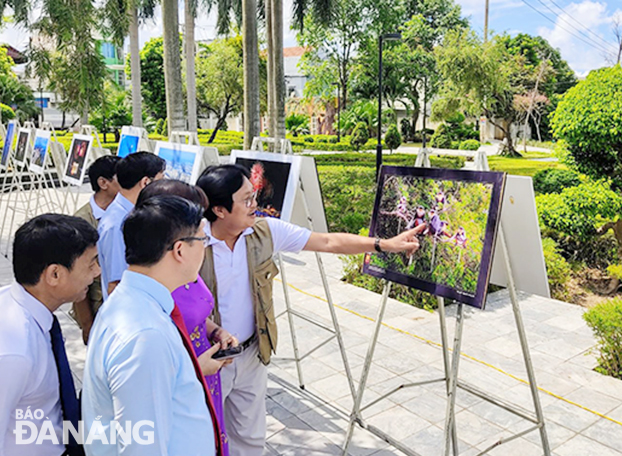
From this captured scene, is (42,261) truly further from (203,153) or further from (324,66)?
(324,66)

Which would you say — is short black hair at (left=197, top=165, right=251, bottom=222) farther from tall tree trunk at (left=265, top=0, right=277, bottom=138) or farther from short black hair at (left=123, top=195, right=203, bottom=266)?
tall tree trunk at (left=265, top=0, right=277, bottom=138)

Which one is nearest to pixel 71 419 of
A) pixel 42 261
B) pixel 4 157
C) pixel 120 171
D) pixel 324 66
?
pixel 42 261

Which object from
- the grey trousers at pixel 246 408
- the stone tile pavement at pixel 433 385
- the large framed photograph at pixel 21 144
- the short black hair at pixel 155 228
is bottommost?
the stone tile pavement at pixel 433 385

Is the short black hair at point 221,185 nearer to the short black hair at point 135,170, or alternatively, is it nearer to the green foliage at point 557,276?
the short black hair at point 135,170

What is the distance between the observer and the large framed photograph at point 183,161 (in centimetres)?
477

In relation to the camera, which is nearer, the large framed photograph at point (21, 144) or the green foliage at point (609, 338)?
the green foliage at point (609, 338)

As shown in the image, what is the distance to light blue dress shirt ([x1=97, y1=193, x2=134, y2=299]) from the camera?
8.74 feet

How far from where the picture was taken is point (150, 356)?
1197 mm

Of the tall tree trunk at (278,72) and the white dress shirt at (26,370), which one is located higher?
the tall tree trunk at (278,72)

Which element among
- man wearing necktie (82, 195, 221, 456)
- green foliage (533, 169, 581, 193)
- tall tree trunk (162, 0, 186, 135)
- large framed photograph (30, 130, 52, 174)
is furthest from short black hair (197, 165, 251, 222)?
green foliage (533, 169, 581, 193)

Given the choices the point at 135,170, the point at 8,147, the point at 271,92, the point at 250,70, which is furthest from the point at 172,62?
the point at 135,170

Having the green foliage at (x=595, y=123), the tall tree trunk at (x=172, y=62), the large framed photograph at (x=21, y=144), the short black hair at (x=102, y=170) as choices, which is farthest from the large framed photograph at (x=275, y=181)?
the large framed photograph at (x=21, y=144)

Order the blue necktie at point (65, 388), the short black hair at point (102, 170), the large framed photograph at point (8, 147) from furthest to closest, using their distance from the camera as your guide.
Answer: the large framed photograph at point (8, 147)
the short black hair at point (102, 170)
the blue necktie at point (65, 388)

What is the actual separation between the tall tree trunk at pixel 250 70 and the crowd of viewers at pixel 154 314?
8.75 meters
